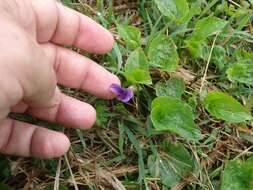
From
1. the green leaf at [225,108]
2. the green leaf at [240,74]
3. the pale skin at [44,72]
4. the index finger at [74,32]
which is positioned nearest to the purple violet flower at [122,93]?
the pale skin at [44,72]

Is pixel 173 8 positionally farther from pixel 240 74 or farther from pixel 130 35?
pixel 240 74

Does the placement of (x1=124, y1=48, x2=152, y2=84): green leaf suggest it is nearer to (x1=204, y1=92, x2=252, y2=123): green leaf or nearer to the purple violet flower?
the purple violet flower

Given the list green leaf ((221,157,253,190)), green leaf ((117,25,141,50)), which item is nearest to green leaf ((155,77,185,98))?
green leaf ((117,25,141,50))

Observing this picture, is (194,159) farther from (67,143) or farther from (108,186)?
(67,143)

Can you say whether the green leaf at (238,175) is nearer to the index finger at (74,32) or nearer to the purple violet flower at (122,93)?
the purple violet flower at (122,93)

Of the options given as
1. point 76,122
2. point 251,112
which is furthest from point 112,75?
point 251,112

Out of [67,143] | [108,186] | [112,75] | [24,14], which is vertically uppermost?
[24,14]

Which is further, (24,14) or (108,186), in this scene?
(108,186)

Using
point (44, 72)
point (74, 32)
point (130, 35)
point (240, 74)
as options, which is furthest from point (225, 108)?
point (44, 72)
